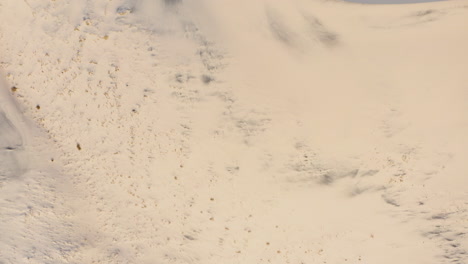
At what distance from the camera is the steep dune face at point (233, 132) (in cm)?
283

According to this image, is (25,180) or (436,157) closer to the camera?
(436,157)

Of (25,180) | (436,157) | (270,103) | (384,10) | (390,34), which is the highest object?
(384,10)

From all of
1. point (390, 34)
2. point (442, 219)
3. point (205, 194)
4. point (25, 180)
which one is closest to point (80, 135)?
point (25, 180)

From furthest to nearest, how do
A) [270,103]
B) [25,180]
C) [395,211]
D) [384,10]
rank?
[25,180] < [395,211] < [270,103] < [384,10]

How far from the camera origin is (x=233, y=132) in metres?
3.10

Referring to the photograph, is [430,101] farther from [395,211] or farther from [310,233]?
[310,233]

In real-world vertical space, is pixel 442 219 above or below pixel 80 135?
below

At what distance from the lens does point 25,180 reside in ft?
11.3

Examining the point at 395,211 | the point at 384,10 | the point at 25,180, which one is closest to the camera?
the point at 384,10

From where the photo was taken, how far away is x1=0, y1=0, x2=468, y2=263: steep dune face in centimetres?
283

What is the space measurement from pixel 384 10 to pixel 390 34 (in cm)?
21

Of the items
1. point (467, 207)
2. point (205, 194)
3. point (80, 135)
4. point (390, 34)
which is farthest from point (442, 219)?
point (80, 135)

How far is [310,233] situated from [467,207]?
1.54m

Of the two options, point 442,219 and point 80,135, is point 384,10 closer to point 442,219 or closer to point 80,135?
point 442,219
